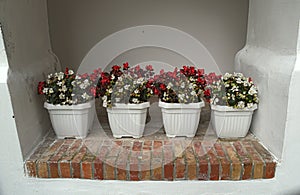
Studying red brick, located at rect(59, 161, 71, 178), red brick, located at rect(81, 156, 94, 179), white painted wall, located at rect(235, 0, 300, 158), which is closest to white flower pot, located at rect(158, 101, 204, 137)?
white painted wall, located at rect(235, 0, 300, 158)

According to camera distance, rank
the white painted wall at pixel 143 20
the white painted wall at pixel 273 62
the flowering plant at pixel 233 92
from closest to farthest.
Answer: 1. the white painted wall at pixel 273 62
2. the flowering plant at pixel 233 92
3. the white painted wall at pixel 143 20

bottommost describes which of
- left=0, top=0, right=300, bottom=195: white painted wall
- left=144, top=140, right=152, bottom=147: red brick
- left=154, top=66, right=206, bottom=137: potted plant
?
left=0, top=0, right=300, bottom=195: white painted wall

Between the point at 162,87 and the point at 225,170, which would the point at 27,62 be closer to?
the point at 162,87

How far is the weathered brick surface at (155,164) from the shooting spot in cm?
133

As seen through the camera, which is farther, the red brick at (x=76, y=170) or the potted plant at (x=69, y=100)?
the potted plant at (x=69, y=100)

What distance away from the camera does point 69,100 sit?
1479 millimetres

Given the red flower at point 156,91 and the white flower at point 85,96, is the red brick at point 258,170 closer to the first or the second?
the red flower at point 156,91

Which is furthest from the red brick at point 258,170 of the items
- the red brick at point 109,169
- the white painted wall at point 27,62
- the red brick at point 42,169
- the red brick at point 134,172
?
the white painted wall at point 27,62

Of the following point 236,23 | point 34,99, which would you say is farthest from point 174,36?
point 34,99

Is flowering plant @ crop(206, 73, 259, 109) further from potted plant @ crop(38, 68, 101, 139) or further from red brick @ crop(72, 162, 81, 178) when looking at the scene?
red brick @ crop(72, 162, 81, 178)

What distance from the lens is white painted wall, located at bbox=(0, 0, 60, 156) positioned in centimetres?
130

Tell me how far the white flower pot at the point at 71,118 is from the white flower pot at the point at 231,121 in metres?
0.76

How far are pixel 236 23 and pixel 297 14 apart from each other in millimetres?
950

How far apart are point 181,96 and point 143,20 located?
Answer: 0.93 meters
